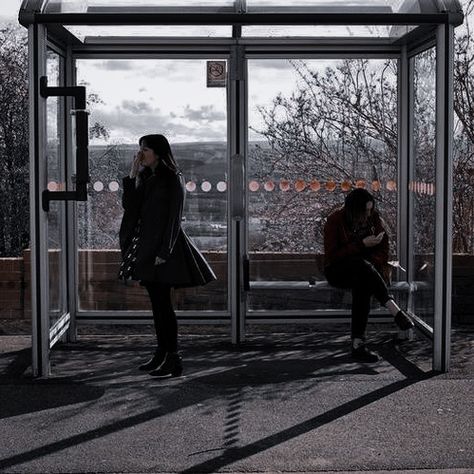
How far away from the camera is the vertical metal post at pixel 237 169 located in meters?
8.48

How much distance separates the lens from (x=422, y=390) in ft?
22.8

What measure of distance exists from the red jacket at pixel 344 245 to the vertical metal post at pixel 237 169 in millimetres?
819

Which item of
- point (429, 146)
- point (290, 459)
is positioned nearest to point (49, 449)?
point (290, 459)

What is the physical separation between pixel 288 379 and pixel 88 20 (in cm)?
269

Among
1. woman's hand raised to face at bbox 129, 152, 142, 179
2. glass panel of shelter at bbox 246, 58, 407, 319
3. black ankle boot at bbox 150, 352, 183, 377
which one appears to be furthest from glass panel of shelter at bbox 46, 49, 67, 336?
glass panel of shelter at bbox 246, 58, 407, 319

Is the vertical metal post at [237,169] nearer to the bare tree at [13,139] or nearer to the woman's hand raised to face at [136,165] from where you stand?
the woman's hand raised to face at [136,165]

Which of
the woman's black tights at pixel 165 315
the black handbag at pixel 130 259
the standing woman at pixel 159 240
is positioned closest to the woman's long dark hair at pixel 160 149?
the standing woman at pixel 159 240

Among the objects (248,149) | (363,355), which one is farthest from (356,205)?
(248,149)

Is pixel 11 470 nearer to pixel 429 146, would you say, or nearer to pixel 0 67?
pixel 429 146

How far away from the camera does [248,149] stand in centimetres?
866

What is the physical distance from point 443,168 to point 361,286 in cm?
111

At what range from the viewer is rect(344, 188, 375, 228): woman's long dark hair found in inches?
→ 311

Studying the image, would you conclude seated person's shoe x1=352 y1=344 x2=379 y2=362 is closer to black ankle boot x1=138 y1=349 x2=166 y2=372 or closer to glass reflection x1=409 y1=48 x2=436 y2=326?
glass reflection x1=409 y1=48 x2=436 y2=326

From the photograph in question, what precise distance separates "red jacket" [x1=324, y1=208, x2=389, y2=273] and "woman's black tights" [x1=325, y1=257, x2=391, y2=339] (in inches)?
2.8
